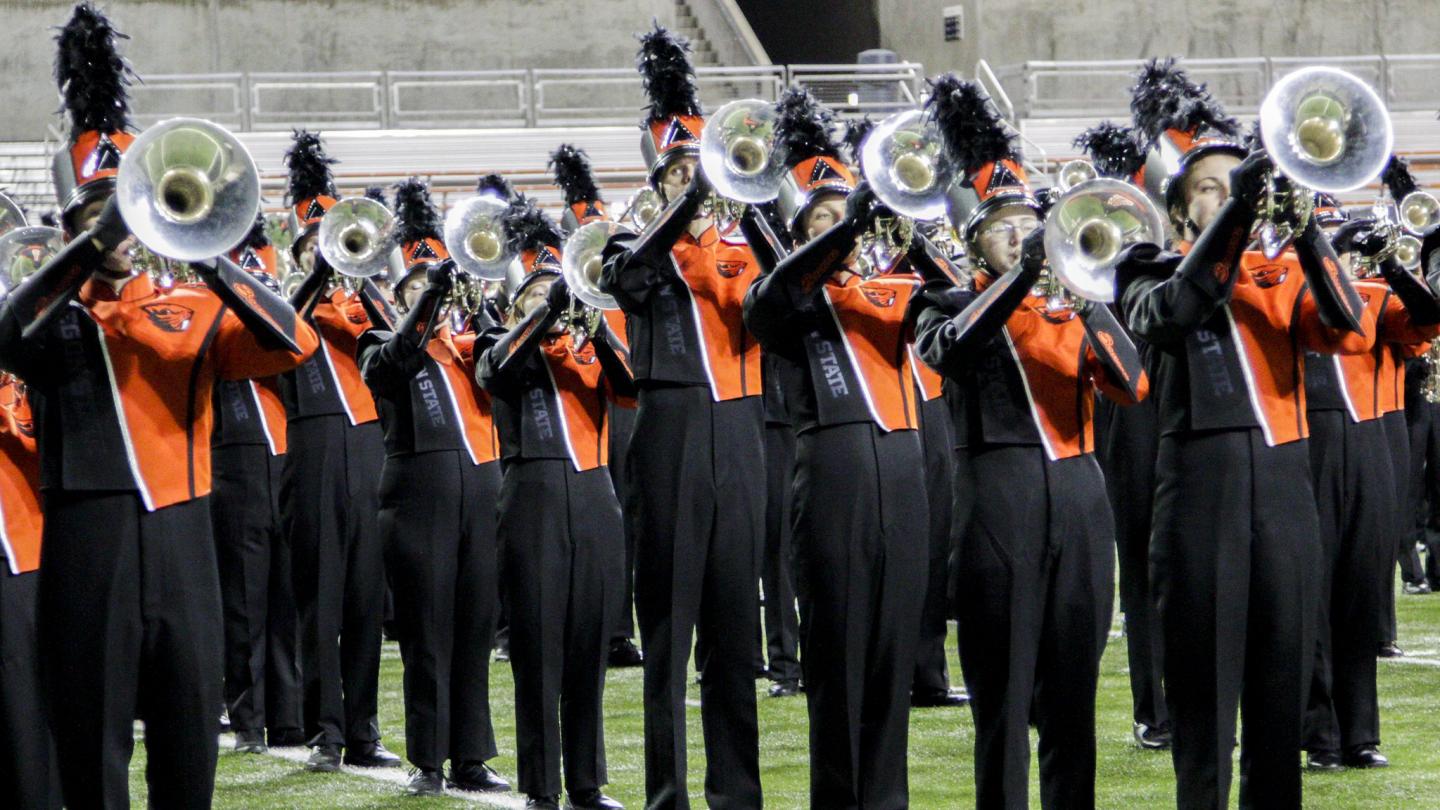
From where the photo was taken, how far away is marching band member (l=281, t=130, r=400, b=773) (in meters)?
7.66

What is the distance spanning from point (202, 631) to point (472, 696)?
259 cm

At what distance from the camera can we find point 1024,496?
5398mm

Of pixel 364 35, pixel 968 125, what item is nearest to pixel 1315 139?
pixel 968 125

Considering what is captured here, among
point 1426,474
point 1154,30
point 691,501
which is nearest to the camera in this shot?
point 691,501

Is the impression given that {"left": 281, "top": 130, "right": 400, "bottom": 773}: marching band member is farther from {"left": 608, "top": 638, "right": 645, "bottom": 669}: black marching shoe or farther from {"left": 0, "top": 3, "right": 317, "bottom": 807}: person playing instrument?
{"left": 0, "top": 3, "right": 317, "bottom": 807}: person playing instrument

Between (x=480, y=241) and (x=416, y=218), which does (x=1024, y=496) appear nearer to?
(x=480, y=241)

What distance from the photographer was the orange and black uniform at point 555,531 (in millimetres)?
6707

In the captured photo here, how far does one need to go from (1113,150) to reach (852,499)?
1726mm

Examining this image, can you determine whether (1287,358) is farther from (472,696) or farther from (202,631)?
(472,696)

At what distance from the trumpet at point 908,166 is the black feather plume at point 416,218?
248cm

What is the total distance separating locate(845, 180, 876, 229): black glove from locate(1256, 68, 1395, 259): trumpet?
1027 millimetres

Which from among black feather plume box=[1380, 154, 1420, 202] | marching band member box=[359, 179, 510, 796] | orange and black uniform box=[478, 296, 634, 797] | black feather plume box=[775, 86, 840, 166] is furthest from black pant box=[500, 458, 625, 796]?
black feather plume box=[1380, 154, 1420, 202]

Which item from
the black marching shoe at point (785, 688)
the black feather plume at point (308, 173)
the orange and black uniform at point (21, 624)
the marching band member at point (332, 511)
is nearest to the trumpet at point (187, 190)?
the orange and black uniform at point (21, 624)

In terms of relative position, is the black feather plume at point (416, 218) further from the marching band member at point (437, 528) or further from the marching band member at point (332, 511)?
the marching band member at point (332, 511)
